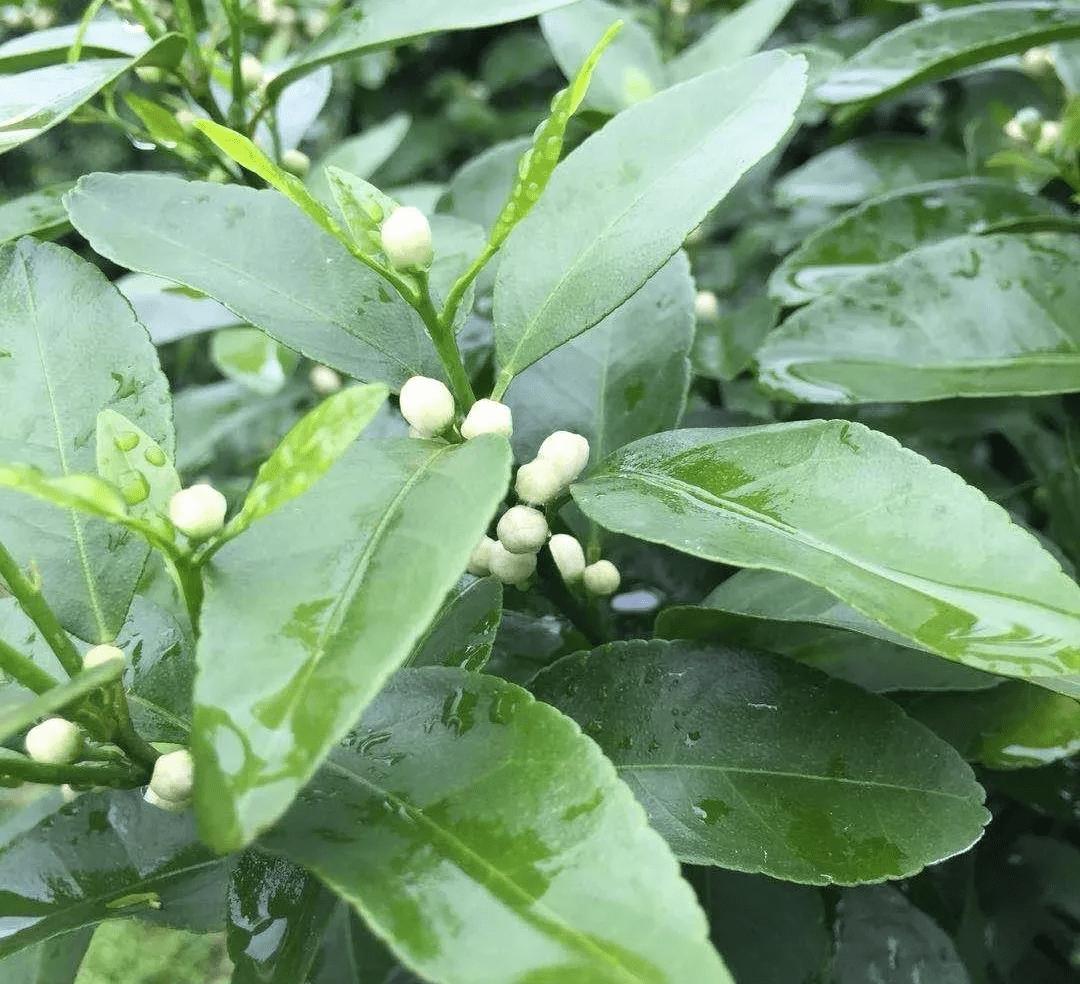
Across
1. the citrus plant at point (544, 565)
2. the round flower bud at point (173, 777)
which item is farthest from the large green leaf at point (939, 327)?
the round flower bud at point (173, 777)

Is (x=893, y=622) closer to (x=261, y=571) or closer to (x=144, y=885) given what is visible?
(x=261, y=571)

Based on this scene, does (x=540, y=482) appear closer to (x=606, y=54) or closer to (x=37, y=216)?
(x=37, y=216)

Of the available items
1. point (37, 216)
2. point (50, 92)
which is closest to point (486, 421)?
point (50, 92)

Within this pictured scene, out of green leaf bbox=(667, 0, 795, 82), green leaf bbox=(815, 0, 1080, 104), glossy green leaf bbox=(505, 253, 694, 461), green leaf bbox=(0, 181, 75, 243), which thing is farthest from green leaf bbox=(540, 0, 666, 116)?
green leaf bbox=(0, 181, 75, 243)

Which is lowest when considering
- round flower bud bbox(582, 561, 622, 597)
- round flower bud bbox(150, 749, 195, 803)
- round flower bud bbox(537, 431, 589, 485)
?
round flower bud bbox(582, 561, 622, 597)

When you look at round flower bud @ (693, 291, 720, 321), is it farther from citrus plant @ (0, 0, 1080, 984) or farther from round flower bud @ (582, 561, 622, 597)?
round flower bud @ (582, 561, 622, 597)

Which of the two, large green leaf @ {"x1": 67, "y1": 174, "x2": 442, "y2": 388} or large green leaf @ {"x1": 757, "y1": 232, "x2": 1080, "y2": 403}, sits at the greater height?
large green leaf @ {"x1": 67, "y1": 174, "x2": 442, "y2": 388}
